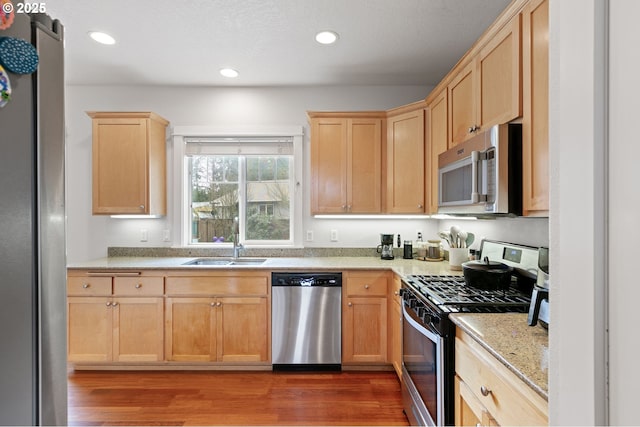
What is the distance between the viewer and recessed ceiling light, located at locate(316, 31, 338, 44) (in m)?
2.32

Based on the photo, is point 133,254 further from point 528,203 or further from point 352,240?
point 528,203

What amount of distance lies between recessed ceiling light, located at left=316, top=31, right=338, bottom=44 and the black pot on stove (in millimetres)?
1858

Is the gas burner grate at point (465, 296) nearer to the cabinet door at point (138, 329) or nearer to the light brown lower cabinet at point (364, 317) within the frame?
the light brown lower cabinet at point (364, 317)

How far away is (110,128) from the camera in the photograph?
2.96 metres

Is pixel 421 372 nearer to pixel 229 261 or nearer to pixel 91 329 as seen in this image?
pixel 229 261

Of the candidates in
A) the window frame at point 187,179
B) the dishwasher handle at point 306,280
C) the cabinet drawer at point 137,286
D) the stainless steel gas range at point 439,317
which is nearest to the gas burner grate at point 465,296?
the stainless steel gas range at point 439,317

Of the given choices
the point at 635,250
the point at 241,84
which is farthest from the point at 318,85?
the point at 635,250

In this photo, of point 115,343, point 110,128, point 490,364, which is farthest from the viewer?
point 110,128

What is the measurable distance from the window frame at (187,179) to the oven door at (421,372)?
160cm

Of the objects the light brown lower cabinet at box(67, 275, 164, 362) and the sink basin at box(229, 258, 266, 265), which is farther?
the sink basin at box(229, 258, 266, 265)

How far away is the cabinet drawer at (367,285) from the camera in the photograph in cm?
265

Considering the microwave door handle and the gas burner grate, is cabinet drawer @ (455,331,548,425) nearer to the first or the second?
the gas burner grate

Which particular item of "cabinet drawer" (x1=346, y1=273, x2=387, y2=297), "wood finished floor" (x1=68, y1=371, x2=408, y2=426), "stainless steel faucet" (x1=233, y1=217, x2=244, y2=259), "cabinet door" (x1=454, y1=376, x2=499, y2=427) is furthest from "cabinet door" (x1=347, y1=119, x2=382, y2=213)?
"cabinet door" (x1=454, y1=376, x2=499, y2=427)

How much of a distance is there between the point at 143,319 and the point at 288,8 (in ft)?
8.54
